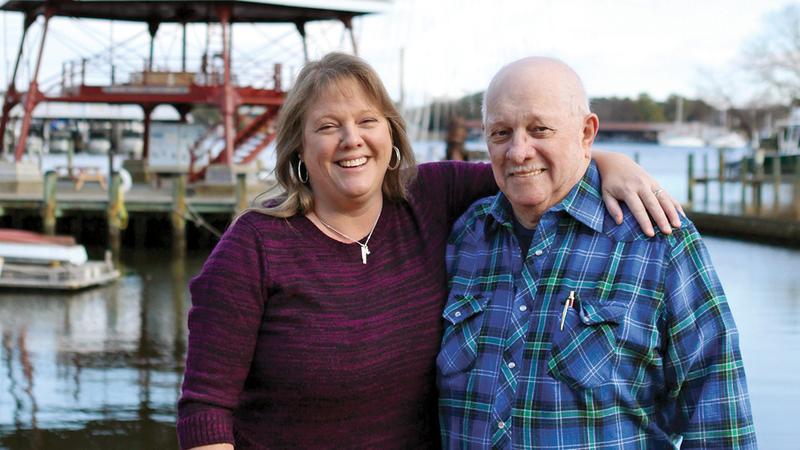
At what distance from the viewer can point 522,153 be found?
3158 millimetres

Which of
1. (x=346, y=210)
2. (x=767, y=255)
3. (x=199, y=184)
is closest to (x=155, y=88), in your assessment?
(x=199, y=184)

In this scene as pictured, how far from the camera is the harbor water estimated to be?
10258 millimetres

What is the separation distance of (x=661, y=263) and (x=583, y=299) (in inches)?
9.9

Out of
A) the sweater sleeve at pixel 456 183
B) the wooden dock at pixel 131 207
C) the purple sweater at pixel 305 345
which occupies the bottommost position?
the wooden dock at pixel 131 207

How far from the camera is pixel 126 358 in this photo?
13.9 meters

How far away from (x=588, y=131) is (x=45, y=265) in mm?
18892

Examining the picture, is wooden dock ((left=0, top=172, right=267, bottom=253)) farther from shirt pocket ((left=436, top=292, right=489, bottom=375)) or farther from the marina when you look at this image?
shirt pocket ((left=436, top=292, right=489, bottom=375))

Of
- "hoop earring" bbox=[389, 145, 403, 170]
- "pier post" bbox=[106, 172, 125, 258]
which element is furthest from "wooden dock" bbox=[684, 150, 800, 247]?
"hoop earring" bbox=[389, 145, 403, 170]

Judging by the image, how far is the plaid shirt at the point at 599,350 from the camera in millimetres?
2998

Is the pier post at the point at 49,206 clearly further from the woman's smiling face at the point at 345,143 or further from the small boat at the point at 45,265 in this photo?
the woman's smiling face at the point at 345,143

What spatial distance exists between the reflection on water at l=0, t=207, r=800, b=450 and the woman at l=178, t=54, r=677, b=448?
22.7ft

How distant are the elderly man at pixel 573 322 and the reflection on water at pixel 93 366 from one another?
7.14 m

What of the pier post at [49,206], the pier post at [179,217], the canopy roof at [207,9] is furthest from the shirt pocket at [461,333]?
the canopy roof at [207,9]

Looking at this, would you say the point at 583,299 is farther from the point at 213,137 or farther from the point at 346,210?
the point at 213,137
